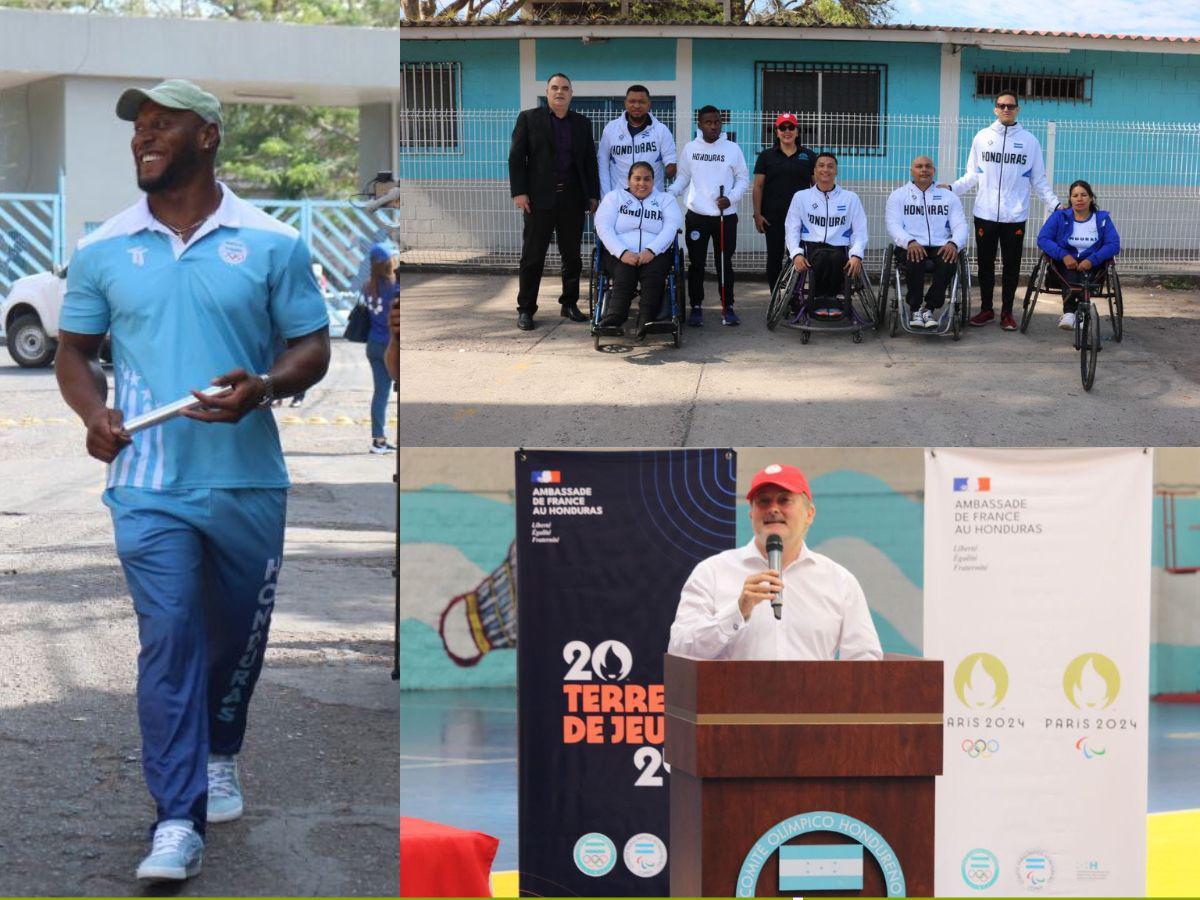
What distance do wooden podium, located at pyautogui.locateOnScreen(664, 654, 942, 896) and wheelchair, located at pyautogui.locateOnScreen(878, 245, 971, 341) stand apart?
2.23ft

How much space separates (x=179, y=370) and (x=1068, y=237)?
163cm

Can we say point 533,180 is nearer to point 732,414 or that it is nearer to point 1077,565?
point 732,414

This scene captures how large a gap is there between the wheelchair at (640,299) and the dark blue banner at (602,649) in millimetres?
428

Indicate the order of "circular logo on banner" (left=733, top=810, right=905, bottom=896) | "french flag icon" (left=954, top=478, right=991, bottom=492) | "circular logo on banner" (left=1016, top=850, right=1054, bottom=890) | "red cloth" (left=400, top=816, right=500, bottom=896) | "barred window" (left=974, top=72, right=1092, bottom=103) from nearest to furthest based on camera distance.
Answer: "circular logo on banner" (left=733, top=810, right=905, bottom=896)
"barred window" (left=974, top=72, right=1092, bottom=103)
"red cloth" (left=400, top=816, right=500, bottom=896)
"french flag icon" (left=954, top=478, right=991, bottom=492)
"circular logo on banner" (left=1016, top=850, right=1054, bottom=890)

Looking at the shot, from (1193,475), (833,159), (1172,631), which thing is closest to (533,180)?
(833,159)

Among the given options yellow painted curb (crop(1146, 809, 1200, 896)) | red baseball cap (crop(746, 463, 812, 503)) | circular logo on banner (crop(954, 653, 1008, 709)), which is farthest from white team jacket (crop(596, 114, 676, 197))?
yellow painted curb (crop(1146, 809, 1200, 896))

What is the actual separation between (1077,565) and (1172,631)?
758 cm

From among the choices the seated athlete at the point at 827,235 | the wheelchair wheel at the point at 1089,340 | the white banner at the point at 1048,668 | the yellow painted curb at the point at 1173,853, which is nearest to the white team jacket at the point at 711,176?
the seated athlete at the point at 827,235

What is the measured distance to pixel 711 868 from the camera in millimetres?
2697

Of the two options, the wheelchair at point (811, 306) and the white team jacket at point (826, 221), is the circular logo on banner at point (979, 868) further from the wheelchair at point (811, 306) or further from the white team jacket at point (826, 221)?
the white team jacket at point (826, 221)

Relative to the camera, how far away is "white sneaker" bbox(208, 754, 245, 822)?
9.99 ft

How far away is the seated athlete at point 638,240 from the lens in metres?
2.92

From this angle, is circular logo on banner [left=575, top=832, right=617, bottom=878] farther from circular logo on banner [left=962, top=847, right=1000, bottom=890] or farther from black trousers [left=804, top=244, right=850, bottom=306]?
black trousers [left=804, top=244, right=850, bottom=306]

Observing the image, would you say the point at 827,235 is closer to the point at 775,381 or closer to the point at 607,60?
the point at 775,381
